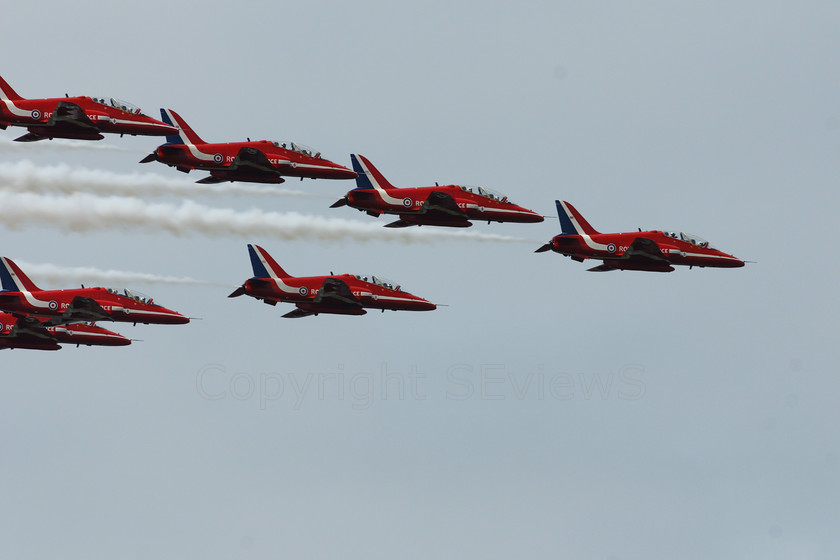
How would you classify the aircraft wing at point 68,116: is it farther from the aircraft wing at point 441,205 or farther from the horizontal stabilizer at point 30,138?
the aircraft wing at point 441,205

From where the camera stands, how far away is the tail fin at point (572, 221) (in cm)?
12446

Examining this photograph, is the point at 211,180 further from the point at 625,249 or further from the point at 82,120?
the point at 625,249

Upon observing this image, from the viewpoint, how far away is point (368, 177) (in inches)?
4909

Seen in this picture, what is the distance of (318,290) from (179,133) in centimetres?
1367

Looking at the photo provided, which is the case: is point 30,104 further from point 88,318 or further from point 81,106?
point 88,318

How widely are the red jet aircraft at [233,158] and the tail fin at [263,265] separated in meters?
4.85

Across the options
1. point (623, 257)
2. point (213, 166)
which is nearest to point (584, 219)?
point (623, 257)

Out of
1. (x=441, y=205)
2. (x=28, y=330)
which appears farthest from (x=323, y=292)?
(x=28, y=330)

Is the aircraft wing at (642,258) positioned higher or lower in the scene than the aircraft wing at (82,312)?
higher

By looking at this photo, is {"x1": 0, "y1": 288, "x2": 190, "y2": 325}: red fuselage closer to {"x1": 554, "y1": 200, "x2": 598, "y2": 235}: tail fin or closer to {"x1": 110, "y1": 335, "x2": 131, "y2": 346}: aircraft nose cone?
{"x1": 110, "y1": 335, "x2": 131, "y2": 346}: aircraft nose cone

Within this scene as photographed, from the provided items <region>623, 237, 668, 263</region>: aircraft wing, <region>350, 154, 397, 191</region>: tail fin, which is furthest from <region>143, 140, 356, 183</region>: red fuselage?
<region>623, 237, 668, 263</region>: aircraft wing

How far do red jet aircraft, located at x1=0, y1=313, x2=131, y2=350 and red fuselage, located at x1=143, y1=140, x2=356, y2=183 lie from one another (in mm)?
15028

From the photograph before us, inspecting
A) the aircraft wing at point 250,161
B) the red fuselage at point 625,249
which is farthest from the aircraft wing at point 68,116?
the red fuselage at point 625,249

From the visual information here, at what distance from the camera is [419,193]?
123188mm
